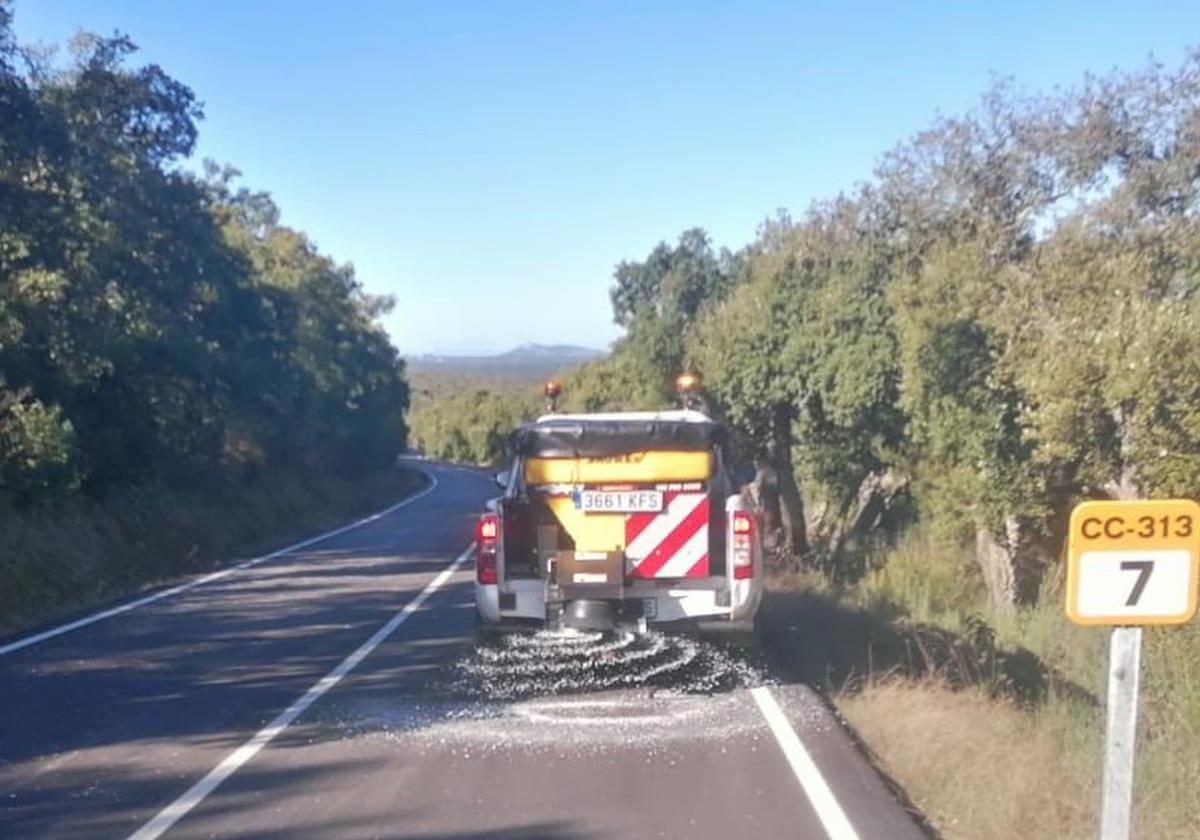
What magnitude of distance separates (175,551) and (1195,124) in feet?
62.8

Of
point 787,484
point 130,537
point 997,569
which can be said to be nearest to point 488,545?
point 997,569

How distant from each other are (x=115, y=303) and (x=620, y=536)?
1423cm

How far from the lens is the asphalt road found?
7.40 m

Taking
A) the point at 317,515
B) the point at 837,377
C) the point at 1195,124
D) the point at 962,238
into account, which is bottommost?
the point at 317,515

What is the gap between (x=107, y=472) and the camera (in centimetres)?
2500

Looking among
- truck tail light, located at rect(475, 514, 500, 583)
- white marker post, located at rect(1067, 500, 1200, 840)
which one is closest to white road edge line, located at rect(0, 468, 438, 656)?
truck tail light, located at rect(475, 514, 500, 583)

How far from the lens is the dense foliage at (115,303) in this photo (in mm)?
21062

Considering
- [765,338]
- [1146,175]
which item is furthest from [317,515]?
[1146,175]

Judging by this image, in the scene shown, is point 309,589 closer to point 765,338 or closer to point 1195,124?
point 765,338

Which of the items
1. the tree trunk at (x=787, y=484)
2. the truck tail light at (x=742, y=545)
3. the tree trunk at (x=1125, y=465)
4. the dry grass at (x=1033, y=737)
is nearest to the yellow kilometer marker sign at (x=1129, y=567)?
the dry grass at (x=1033, y=737)

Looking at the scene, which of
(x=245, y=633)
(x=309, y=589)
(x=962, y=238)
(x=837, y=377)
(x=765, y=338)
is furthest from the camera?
(x=962, y=238)

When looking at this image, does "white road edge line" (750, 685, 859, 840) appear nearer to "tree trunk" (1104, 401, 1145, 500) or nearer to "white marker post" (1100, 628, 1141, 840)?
"white marker post" (1100, 628, 1141, 840)

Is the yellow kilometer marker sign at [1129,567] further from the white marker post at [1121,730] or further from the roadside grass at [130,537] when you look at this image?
the roadside grass at [130,537]

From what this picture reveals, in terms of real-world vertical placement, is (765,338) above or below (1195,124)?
below
